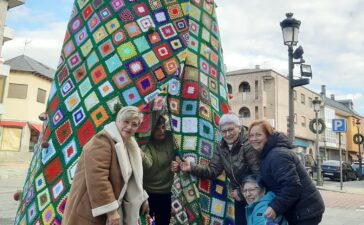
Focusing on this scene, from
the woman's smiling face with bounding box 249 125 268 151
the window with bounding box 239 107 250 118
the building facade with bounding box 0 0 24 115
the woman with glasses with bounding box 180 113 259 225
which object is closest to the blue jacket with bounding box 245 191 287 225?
the woman with glasses with bounding box 180 113 259 225

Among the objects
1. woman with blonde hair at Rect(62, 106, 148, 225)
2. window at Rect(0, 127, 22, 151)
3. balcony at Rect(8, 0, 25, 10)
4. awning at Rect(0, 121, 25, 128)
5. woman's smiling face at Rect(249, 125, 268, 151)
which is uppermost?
balcony at Rect(8, 0, 25, 10)

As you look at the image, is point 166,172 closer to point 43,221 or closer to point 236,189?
point 236,189

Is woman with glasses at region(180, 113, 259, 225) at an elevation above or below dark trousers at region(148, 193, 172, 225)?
above

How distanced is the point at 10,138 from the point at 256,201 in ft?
87.2

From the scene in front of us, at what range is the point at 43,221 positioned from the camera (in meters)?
3.31

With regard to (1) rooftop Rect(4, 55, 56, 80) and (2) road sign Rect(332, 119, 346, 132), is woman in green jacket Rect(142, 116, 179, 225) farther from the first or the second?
(1) rooftop Rect(4, 55, 56, 80)

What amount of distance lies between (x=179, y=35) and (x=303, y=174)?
6.04 feet

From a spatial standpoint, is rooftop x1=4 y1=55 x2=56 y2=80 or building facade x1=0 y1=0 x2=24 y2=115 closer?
building facade x1=0 y1=0 x2=24 y2=115

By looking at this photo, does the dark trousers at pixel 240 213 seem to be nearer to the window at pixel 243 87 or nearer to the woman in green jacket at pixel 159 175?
the woman in green jacket at pixel 159 175

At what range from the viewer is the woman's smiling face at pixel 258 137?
116 inches

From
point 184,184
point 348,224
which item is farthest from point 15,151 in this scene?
point 184,184

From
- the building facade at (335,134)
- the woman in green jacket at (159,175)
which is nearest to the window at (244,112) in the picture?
the building facade at (335,134)

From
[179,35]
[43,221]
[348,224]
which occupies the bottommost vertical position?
[348,224]

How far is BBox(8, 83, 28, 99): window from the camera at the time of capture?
26.9 metres
